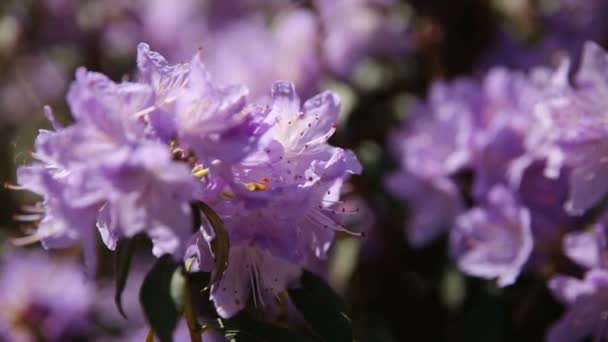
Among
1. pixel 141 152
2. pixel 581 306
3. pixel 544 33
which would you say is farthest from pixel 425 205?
pixel 141 152

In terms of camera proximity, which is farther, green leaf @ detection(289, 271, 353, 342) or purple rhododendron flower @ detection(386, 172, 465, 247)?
purple rhododendron flower @ detection(386, 172, 465, 247)

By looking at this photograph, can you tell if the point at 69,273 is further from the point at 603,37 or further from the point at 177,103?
the point at 603,37

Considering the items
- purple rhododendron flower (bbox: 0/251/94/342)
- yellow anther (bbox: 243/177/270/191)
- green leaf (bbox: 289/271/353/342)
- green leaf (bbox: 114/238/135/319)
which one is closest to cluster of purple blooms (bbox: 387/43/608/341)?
green leaf (bbox: 289/271/353/342)

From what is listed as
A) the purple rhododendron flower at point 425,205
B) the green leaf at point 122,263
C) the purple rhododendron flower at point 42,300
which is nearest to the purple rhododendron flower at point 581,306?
the purple rhododendron flower at point 425,205

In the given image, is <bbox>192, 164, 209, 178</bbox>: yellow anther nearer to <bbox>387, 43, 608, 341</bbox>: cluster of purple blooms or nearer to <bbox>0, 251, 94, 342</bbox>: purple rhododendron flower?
<bbox>387, 43, 608, 341</bbox>: cluster of purple blooms

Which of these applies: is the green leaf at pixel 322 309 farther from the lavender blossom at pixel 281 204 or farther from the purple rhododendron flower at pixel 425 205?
the purple rhododendron flower at pixel 425 205

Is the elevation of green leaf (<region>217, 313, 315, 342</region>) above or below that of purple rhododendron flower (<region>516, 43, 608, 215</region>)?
below

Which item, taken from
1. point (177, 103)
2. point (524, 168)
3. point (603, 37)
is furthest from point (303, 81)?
point (177, 103)
